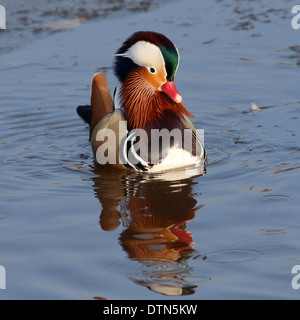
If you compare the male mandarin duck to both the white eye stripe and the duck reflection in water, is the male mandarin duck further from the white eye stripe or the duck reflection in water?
the duck reflection in water

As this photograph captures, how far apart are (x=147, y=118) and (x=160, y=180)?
0.62 m

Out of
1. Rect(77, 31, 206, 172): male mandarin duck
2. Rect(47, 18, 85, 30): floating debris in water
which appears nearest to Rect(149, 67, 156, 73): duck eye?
Rect(77, 31, 206, 172): male mandarin duck

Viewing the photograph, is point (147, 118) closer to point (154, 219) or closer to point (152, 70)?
point (152, 70)

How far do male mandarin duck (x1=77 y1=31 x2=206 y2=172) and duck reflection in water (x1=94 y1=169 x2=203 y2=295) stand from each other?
14 cm

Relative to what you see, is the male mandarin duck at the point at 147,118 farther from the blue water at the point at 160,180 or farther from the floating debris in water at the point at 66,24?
the floating debris in water at the point at 66,24

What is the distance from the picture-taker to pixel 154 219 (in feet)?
15.8

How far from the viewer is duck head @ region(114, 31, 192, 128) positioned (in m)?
5.57

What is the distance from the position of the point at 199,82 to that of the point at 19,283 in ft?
14.4

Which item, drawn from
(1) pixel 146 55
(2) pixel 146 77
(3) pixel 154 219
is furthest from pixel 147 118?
(3) pixel 154 219

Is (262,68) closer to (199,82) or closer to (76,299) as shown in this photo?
(199,82)

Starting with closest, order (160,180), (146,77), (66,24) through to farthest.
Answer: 1. (160,180)
2. (146,77)
3. (66,24)

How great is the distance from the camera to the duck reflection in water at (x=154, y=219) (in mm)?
3973

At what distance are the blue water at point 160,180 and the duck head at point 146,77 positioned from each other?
568 mm

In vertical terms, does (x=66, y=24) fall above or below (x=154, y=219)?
above
